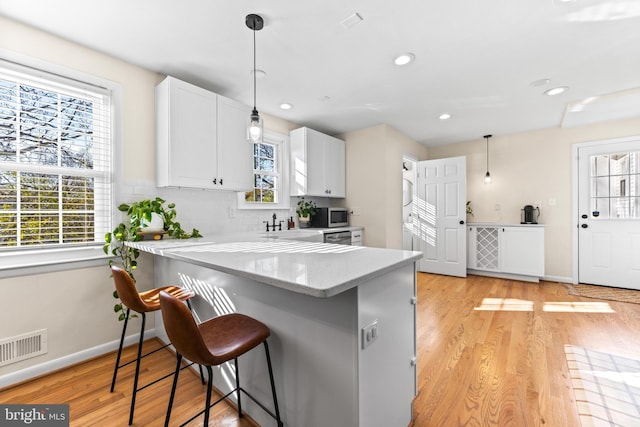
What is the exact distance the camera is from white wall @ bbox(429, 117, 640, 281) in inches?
167

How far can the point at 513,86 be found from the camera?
2.91 meters

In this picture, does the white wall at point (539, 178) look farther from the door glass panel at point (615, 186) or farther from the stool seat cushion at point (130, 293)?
the stool seat cushion at point (130, 293)

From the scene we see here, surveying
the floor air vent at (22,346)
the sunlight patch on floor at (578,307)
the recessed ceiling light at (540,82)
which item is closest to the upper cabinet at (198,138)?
the floor air vent at (22,346)

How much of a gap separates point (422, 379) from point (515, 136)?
4615 mm

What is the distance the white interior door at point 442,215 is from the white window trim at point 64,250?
450 centimetres

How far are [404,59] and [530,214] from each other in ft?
12.0

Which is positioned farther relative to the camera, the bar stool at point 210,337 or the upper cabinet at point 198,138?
the upper cabinet at point 198,138

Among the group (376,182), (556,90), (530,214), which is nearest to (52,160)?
(376,182)

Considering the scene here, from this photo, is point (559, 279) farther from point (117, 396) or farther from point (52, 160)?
A: point (52, 160)

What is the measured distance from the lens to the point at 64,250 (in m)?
2.07

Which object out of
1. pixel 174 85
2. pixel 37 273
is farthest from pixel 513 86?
pixel 37 273

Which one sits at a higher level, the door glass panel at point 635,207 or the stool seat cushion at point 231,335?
the door glass panel at point 635,207

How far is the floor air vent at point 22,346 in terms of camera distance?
1825 mm

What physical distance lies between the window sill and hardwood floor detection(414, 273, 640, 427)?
2.59 meters
